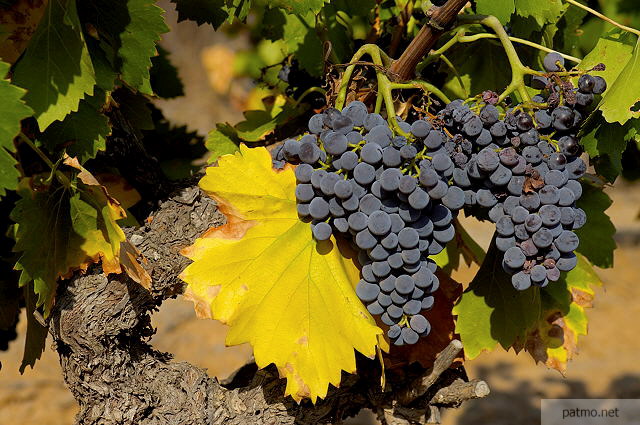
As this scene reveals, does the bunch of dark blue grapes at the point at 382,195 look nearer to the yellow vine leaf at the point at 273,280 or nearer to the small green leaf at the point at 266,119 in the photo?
the yellow vine leaf at the point at 273,280

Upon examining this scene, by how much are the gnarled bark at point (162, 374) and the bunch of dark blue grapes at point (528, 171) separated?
311mm

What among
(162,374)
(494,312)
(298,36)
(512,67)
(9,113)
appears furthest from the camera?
(298,36)

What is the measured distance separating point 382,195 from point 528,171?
215 mm

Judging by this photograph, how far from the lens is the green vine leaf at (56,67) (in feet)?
3.58

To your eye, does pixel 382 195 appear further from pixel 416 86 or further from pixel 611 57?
pixel 611 57

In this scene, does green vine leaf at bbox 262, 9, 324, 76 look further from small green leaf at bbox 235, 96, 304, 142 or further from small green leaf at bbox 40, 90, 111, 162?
small green leaf at bbox 40, 90, 111, 162

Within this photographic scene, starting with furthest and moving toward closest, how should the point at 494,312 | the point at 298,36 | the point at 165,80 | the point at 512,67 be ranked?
the point at 165,80 → the point at 298,36 → the point at 494,312 → the point at 512,67

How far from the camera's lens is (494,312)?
1.35m

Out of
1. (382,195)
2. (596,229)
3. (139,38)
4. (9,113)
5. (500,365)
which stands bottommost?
(500,365)

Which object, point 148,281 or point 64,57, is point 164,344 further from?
point 64,57

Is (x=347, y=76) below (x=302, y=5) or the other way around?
below

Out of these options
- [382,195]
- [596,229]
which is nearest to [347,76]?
[382,195]

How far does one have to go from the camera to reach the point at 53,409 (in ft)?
10.3

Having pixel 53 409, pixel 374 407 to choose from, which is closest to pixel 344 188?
pixel 374 407
